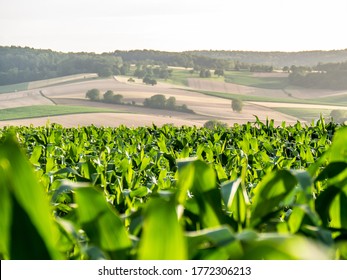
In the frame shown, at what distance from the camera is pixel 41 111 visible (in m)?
85.6

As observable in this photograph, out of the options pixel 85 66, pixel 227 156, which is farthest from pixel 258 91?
pixel 227 156

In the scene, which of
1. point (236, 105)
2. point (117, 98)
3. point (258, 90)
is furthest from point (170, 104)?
point (258, 90)

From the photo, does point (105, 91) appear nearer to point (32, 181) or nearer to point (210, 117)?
point (210, 117)

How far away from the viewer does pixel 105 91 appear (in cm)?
9581

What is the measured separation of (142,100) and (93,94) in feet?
29.7

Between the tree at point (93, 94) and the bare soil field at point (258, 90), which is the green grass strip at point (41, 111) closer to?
the tree at point (93, 94)

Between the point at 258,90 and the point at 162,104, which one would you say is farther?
the point at 258,90

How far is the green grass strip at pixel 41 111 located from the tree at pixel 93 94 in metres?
6.94

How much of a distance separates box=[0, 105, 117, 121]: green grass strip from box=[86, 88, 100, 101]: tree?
6.94m

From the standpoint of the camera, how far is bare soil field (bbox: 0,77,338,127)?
79.2 meters

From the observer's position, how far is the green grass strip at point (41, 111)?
80938 millimetres

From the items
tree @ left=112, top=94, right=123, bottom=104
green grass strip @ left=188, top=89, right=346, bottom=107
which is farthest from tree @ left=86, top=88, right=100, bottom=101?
green grass strip @ left=188, top=89, right=346, bottom=107

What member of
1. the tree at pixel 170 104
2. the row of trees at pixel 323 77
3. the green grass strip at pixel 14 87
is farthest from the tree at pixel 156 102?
the row of trees at pixel 323 77

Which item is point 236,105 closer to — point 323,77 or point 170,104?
point 170,104
